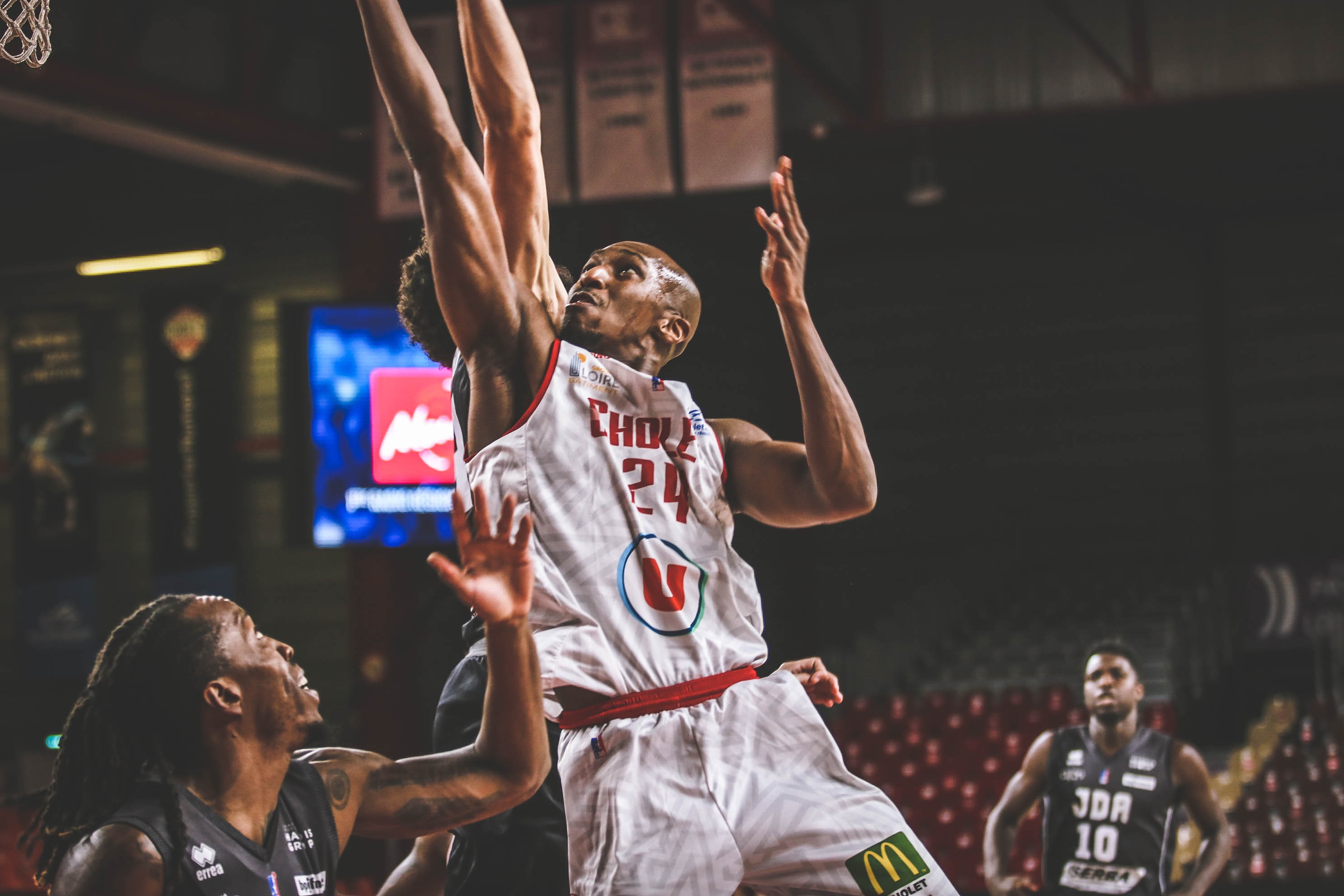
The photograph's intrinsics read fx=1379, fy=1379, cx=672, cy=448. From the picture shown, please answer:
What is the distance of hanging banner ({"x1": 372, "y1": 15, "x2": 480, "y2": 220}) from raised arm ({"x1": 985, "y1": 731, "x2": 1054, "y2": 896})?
5713 mm

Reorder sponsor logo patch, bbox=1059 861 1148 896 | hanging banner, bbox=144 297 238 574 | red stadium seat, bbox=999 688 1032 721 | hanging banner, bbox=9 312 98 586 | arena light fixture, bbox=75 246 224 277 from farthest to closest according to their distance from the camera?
1. arena light fixture, bbox=75 246 224 277
2. hanging banner, bbox=9 312 98 586
3. red stadium seat, bbox=999 688 1032 721
4. hanging banner, bbox=144 297 238 574
5. sponsor logo patch, bbox=1059 861 1148 896

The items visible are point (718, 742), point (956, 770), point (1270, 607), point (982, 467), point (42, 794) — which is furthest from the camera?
point (982, 467)

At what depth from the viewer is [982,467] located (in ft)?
58.3

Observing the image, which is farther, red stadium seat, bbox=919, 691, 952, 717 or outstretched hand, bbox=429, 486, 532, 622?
red stadium seat, bbox=919, 691, 952, 717

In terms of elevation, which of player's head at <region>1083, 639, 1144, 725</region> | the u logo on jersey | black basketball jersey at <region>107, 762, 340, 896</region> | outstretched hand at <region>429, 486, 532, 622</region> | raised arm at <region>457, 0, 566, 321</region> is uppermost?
raised arm at <region>457, 0, 566, 321</region>

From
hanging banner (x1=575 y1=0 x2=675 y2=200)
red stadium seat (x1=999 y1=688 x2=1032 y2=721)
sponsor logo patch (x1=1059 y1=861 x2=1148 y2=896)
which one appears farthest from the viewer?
red stadium seat (x1=999 y1=688 x2=1032 y2=721)

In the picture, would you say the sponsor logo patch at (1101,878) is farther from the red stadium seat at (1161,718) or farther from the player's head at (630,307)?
the red stadium seat at (1161,718)

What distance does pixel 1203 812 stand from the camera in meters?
6.21

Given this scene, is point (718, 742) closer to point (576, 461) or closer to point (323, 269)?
point (576, 461)

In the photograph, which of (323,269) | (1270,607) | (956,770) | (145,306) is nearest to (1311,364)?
(1270,607)

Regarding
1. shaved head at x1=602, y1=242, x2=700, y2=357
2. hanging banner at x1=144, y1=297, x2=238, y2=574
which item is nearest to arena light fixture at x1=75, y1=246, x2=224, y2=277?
hanging banner at x1=144, y1=297, x2=238, y2=574

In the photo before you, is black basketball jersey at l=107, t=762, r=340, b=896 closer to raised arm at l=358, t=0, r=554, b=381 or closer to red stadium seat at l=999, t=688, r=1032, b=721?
raised arm at l=358, t=0, r=554, b=381

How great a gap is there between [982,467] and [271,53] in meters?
10.3

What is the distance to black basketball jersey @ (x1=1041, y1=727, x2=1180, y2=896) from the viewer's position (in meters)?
6.16
